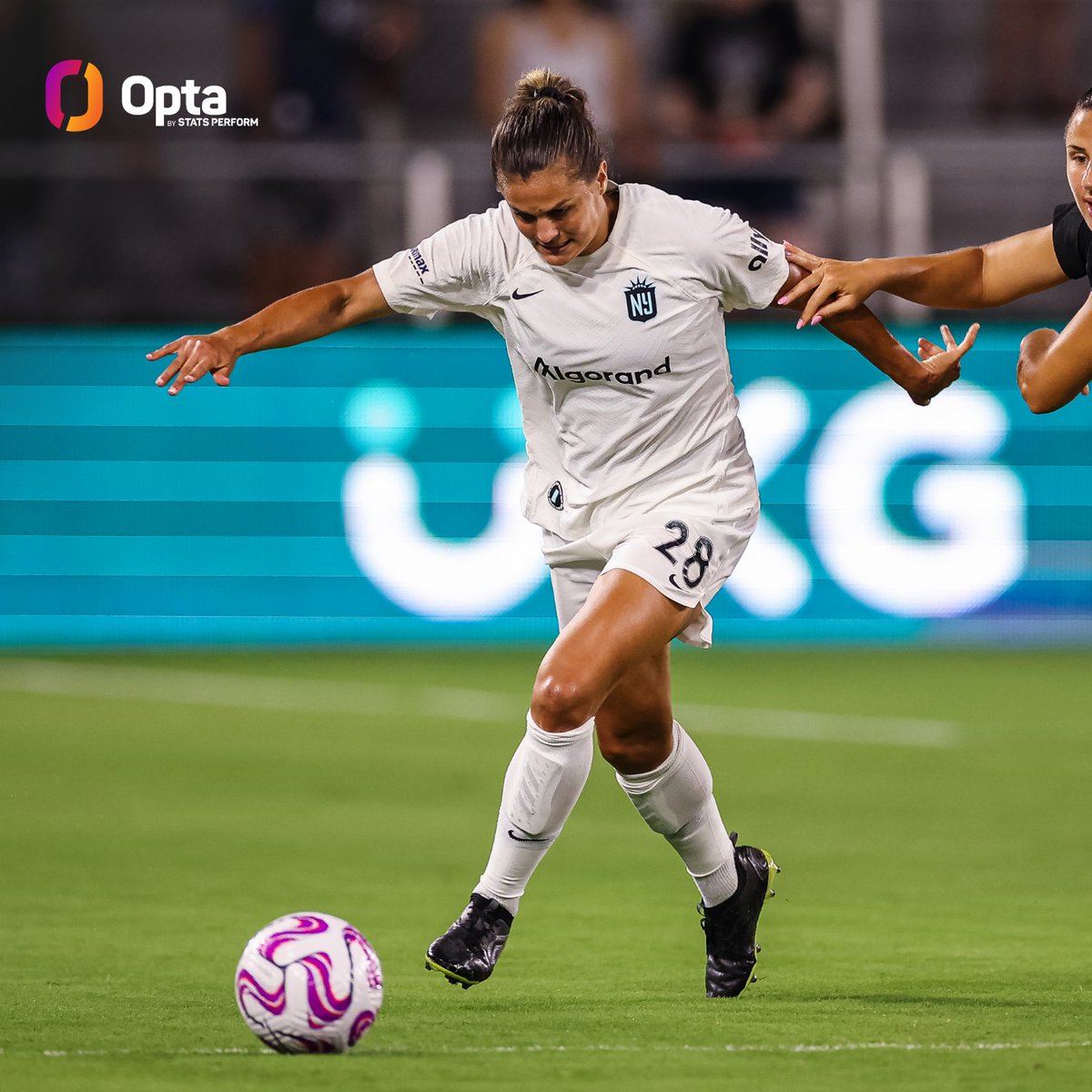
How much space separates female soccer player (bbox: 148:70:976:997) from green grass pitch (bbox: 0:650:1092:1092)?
39cm

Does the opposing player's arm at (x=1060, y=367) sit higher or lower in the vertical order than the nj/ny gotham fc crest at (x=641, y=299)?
lower

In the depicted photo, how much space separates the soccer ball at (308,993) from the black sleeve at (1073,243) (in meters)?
2.51

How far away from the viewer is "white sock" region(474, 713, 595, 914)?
552cm

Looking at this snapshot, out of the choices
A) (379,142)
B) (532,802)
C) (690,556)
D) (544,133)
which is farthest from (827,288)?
(379,142)

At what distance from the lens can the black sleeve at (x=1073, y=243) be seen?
19.0ft

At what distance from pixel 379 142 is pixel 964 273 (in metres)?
8.74

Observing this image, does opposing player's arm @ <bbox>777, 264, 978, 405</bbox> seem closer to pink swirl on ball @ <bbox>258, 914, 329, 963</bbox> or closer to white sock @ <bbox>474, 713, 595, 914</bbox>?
white sock @ <bbox>474, 713, 595, 914</bbox>

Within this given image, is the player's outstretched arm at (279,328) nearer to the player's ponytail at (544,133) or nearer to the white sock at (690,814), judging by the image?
the player's ponytail at (544,133)

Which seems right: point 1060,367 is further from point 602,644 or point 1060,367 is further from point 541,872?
point 541,872

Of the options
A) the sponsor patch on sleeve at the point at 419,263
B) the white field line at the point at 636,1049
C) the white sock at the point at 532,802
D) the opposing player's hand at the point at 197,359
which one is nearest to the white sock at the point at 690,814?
the white sock at the point at 532,802

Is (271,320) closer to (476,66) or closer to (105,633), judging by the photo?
(105,633)

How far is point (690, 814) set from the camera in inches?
230

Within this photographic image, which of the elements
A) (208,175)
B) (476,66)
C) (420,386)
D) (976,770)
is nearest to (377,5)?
(476,66)

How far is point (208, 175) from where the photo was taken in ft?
44.3
